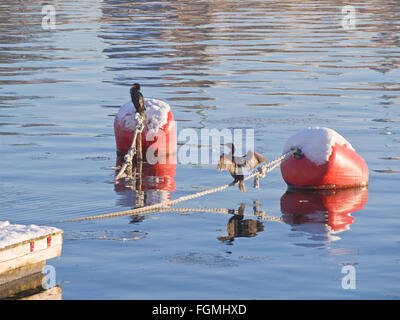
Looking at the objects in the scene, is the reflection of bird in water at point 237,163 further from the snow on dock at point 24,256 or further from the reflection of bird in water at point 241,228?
the snow on dock at point 24,256

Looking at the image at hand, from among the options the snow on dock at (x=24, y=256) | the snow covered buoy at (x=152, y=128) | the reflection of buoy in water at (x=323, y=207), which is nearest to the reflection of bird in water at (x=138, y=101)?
the snow covered buoy at (x=152, y=128)

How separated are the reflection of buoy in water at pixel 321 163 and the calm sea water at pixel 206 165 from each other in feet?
1.28

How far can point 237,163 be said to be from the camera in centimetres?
1537

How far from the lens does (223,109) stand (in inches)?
990

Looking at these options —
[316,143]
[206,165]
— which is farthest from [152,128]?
[316,143]

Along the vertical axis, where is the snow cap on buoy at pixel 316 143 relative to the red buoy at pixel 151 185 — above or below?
above

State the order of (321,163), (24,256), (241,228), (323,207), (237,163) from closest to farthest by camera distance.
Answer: (24,256)
(241,228)
(323,207)
(237,163)
(321,163)

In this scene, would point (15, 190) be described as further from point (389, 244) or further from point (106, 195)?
point (389, 244)

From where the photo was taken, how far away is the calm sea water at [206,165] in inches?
463

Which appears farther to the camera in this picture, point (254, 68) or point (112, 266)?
point (254, 68)

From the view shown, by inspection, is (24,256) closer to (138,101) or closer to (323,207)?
(323,207)

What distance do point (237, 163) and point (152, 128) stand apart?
3.58 metres
